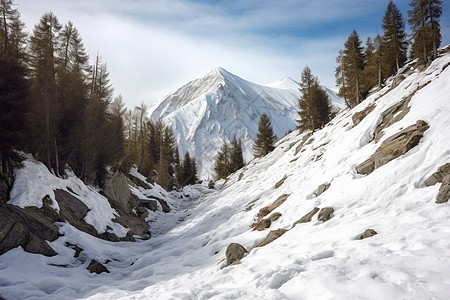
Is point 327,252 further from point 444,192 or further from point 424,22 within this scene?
point 424,22

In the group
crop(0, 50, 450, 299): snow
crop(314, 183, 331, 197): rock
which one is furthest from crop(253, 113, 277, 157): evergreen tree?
crop(314, 183, 331, 197): rock

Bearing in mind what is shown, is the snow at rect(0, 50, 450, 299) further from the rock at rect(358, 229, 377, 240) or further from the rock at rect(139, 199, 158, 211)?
the rock at rect(139, 199, 158, 211)

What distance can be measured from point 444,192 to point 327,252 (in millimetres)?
3171

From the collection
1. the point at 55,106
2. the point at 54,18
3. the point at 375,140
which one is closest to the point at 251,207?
the point at 375,140

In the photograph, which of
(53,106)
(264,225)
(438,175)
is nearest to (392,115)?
(438,175)

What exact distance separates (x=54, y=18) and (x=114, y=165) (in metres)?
14.5

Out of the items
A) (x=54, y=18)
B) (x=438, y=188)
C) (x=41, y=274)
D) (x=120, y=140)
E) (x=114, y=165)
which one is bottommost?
(x=41, y=274)

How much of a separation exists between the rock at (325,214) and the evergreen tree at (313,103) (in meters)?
24.6

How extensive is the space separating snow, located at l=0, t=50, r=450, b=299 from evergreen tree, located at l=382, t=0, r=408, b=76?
20.9 meters

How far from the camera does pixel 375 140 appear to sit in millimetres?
10148

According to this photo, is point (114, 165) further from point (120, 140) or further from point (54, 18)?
point (54, 18)

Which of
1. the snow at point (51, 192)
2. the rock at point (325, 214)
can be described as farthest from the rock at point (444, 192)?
the snow at point (51, 192)

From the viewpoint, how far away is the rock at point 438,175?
5793mm

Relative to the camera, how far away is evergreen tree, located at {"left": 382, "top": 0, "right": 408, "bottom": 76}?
91.6ft
